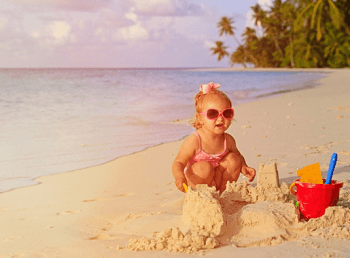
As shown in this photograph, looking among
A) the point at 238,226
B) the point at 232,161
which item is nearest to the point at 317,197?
the point at 238,226

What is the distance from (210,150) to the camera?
10.0ft

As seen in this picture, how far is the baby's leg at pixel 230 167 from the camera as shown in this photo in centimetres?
305

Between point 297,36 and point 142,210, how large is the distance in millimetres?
49038

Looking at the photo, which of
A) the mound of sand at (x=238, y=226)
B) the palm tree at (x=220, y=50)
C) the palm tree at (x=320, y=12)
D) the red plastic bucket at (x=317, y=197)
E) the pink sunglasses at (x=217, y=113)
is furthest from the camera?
the palm tree at (x=220, y=50)

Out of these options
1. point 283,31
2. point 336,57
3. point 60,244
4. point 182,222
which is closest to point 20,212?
point 60,244

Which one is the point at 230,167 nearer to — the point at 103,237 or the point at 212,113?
the point at 212,113

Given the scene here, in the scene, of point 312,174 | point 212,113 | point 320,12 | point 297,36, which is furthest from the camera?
point 297,36

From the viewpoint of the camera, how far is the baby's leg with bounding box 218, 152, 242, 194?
10.0 feet

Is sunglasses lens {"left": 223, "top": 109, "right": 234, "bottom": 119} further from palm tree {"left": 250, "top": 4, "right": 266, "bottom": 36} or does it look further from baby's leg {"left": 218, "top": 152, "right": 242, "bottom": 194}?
palm tree {"left": 250, "top": 4, "right": 266, "bottom": 36}

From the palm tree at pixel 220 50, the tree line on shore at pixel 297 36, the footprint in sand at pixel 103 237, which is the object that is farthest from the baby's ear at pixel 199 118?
the palm tree at pixel 220 50

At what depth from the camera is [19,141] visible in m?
6.29

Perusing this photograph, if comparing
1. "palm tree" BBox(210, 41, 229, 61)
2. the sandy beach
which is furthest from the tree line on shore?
the sandy beach

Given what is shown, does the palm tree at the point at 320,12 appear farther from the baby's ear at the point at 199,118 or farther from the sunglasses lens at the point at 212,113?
the sunglasses lens at the point at 212,113

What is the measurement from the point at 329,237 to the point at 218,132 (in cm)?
105
